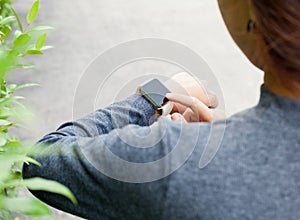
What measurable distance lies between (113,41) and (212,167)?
274 cm

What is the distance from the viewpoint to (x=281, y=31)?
2.25ft

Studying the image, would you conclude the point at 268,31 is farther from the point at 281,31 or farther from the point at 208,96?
the point at 208,96

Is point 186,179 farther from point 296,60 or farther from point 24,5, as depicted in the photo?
point 24,5

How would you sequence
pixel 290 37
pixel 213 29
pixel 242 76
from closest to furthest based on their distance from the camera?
pixel 290 37, pixel 242 76, pixel 213 29

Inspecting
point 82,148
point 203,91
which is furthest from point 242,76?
point 82,148

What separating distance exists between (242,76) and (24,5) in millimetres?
1537

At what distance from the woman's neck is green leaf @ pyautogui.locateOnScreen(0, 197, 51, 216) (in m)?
0.34

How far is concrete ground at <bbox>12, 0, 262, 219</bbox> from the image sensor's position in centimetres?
295

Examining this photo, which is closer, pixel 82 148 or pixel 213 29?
pixel 82 148

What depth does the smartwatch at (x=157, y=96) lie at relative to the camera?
3.34 ft

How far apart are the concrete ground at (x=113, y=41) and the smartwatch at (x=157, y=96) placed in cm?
161

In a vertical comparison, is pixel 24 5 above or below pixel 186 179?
below

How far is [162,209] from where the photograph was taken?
0.74 metres

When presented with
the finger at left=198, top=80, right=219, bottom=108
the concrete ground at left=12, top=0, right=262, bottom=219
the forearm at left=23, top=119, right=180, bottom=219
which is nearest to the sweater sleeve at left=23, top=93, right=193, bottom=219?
the forearm at left=23, top=119, right=180, bottom=219
